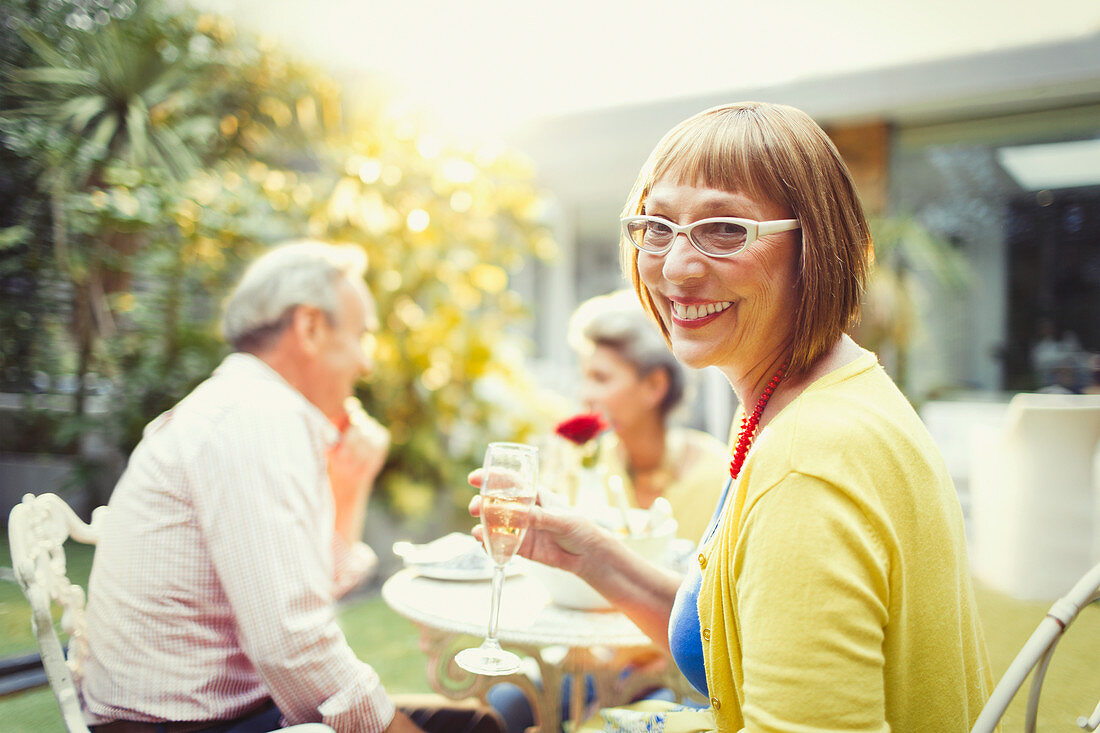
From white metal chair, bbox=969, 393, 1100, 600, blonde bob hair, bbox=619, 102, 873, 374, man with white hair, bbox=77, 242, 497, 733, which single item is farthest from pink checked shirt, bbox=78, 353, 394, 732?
white metal chair, bbox=969, 393, 1100, 600

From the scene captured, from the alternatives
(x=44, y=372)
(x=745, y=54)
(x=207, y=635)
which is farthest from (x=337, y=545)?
(x=745, y=54)

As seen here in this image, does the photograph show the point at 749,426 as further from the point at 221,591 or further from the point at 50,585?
the point at 50,585

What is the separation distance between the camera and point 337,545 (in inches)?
84.2

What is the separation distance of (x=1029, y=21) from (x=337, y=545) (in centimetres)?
569

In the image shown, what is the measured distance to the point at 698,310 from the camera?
43.4 inches

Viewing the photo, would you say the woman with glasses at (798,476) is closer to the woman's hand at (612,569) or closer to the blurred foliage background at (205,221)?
the woman's hand at (612,569)

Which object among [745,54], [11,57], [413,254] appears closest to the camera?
[11,57]

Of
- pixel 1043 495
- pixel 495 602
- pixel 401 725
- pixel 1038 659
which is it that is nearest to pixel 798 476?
pixel 1038 659

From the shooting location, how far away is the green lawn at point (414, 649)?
1.96 m

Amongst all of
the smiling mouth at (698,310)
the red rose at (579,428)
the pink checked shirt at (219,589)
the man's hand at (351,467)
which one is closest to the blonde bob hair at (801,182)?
the smiling mouth at (698,310)

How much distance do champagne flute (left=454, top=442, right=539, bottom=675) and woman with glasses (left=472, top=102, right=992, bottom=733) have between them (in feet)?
0.73

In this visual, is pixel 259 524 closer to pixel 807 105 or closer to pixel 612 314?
pixel 612 314

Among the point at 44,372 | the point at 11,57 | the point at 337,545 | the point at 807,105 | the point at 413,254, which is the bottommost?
the point at 337,545

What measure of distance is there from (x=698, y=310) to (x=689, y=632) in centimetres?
45
